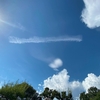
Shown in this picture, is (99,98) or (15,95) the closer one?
(15,95)

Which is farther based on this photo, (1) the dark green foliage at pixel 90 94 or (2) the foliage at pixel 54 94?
(1) the dark green foliage at pixel 90 94

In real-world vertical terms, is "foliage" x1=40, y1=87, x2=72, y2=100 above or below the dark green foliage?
below

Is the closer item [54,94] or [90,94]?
[54,94]

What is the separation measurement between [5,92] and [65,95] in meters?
24.6

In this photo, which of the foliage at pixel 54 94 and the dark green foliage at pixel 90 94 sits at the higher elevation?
the dark green foliage at pixel 90 94

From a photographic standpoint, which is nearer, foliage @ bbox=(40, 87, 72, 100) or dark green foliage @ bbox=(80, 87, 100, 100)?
foliage @ bbox=(40, 87, 72, 100)

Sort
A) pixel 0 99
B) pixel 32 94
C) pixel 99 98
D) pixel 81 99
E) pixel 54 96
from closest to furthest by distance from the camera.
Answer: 1. pixel 0 99
2. pixel 99 98
3. pixel 32 94
4. pixel 54 96
5. pixel 81 99

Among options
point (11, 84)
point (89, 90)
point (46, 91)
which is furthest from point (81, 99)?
point (11, 84)

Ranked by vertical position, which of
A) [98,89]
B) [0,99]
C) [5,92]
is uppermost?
[98,89]

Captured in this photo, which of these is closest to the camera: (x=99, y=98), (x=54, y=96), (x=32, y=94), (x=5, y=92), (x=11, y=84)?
(x=5, y=92)

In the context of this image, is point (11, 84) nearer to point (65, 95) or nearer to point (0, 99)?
point (0, 99)

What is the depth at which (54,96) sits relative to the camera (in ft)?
126

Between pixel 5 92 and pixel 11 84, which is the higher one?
pixel 11 84

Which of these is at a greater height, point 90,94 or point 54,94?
point 90,94
